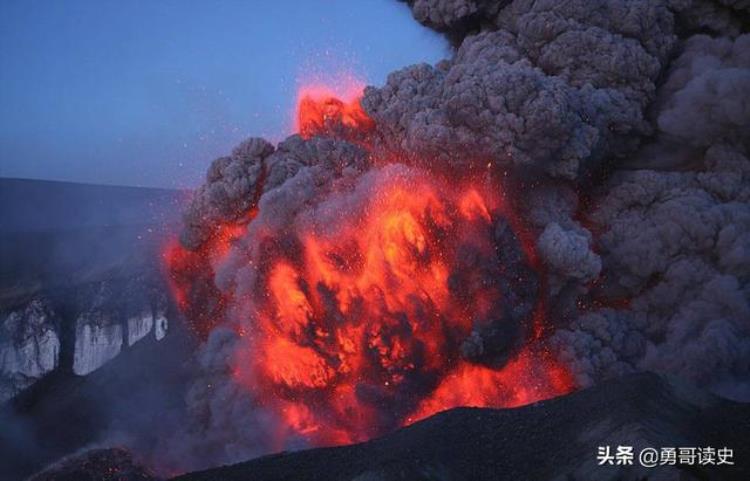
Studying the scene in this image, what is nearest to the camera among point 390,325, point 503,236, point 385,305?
point 390,325

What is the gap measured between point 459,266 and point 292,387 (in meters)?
5.58

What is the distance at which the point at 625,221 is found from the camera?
1800cm

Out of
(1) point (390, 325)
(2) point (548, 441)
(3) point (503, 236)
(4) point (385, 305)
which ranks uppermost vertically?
(3) point (503, 236)

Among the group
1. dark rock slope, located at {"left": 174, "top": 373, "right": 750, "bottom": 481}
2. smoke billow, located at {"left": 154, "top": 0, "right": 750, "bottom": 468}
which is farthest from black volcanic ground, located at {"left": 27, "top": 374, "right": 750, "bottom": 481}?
smoke billow, located at {"left": 154, "top": 0, "right": 750, "bottom": 468}

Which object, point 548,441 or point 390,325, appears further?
point 390,325

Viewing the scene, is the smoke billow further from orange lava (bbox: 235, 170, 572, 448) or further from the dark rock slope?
the dark rock slope

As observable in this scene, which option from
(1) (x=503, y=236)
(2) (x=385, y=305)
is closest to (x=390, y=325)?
(2) (x=385, y=305)

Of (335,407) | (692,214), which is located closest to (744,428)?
(692,214)

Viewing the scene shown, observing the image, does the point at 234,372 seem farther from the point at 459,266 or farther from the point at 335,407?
the point at 459,266

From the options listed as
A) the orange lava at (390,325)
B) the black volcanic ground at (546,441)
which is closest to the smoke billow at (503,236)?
the orange lava at (390,325)

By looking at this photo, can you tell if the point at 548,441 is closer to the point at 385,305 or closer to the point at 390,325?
the point at 390,325

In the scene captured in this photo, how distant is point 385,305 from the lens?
1602cm

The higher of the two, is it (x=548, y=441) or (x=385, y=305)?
(x=385, y=305)

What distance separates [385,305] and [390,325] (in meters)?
0.53
